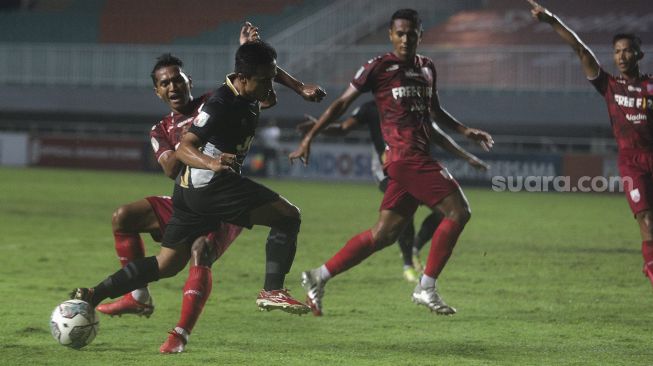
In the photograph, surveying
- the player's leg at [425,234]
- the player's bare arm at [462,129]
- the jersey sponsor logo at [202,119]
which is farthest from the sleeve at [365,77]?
the player's leg at [425,234]

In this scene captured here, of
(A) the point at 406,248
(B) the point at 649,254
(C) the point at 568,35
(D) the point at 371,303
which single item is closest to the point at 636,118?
(C) the point at 568,35

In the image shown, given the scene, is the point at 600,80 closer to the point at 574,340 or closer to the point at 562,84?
the point at 574,340

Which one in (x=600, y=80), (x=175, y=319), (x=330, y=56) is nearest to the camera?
(x=175, y=319)

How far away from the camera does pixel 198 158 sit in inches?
254

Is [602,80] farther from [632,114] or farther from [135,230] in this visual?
[135,230]

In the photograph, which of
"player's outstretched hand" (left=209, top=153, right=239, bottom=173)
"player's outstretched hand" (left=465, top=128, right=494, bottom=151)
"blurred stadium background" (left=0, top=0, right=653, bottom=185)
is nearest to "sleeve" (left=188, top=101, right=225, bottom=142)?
A: "player's outstretched hand" (left=209, top=153, right=239, bottom=173)

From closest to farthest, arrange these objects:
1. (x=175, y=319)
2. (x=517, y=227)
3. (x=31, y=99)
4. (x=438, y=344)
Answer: (x=438, y=344), (x=175, y=319), (x=517, y=227), (x=31, y=99)

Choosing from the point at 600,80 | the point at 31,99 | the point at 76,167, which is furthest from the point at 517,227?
the point at 31,99

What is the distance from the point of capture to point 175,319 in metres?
8.37

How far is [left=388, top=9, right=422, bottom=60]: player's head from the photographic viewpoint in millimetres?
8469

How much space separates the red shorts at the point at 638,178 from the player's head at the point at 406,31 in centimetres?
196

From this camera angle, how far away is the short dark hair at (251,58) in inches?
263

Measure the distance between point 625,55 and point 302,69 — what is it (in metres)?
24.4

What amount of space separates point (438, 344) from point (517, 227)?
34.4 ft
